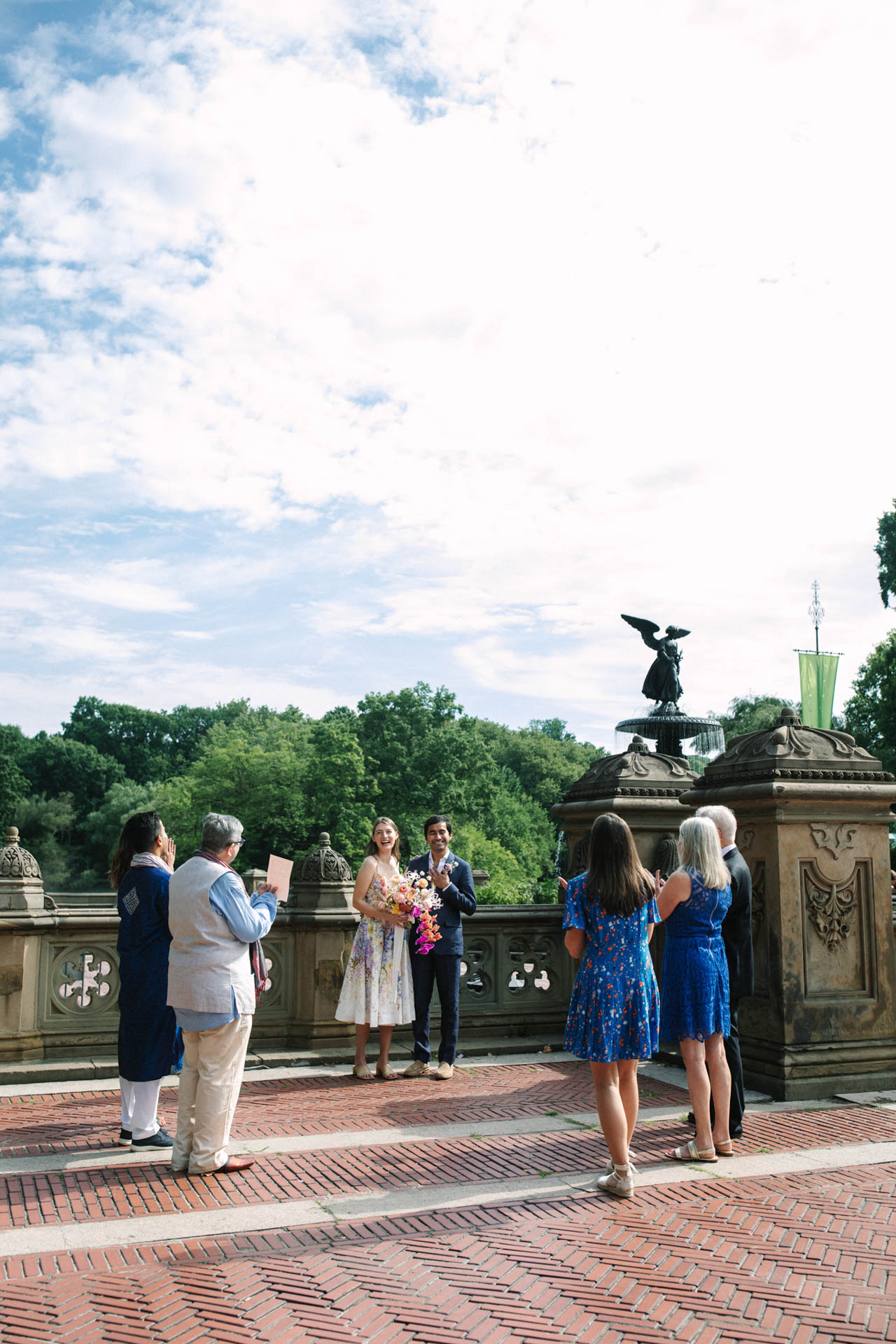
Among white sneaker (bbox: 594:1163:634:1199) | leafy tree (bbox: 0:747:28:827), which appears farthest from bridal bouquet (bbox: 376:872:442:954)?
leafy tree (bbox: 0:747:28:827)

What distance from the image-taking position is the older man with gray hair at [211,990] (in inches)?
218

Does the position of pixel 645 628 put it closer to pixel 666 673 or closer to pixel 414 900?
pixel 666 673

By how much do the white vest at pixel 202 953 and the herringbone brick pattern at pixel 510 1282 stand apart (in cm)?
127

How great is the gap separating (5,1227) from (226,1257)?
39.8 inches

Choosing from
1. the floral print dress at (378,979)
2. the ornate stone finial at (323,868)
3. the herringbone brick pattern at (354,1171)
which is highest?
the ornate stone finial at (323,868)

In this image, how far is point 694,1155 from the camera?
19.3 feet

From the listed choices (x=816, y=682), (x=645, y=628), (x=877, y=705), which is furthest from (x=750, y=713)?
(x=645, y=628)

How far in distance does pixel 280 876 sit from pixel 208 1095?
1.17 meters

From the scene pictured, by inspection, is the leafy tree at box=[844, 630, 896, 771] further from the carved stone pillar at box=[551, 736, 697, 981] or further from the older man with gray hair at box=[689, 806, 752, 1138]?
the older man with gray hair at box=[689, 806, 752, 1138]

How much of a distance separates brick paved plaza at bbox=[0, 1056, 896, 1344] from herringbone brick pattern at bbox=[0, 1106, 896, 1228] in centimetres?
2

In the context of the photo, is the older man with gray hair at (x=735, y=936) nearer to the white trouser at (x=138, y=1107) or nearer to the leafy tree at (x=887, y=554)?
the white trouser at (x=138, y=1107)

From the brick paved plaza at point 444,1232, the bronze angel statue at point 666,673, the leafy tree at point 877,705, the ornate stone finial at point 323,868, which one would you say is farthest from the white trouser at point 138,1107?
the leafy tree at point 877,705

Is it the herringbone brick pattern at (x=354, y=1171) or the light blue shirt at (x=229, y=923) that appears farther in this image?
the light blue shirt at (x=229, y=923)

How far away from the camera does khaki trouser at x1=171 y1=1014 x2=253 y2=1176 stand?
5.48 metres
